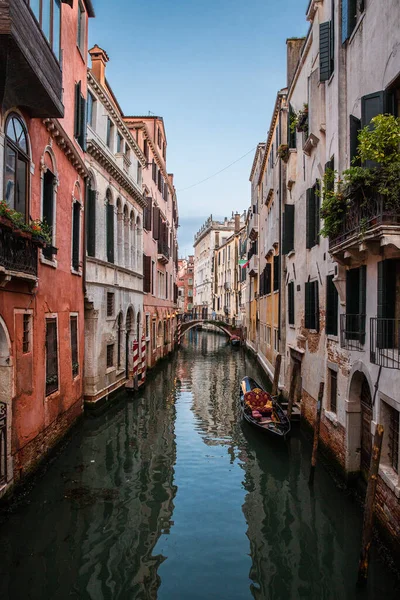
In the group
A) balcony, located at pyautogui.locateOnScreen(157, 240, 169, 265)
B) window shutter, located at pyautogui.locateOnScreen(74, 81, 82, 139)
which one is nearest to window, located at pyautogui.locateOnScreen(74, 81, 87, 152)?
window shutter, located at pyautogui.locateOnScreen(74, 81, 82, 139)

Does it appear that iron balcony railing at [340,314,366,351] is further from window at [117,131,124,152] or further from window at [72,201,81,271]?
window at [117,131,124,152]

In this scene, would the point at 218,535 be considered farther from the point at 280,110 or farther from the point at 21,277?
the point at 280,110

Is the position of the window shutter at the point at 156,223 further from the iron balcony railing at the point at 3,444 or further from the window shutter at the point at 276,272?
the iron balcony railing at the point at 3,444

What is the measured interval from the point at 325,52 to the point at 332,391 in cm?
704

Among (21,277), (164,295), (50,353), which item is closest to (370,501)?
(21,277)

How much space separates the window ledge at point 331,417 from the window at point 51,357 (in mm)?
5717

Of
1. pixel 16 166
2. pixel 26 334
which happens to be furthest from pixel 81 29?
pixel 26 334

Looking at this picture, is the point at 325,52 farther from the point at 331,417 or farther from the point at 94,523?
the point at 94,523

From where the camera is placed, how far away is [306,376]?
42.8 ft

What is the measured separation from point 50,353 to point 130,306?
954 cm

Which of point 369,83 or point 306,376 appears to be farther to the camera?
point 306,376

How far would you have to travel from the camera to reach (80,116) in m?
12.7

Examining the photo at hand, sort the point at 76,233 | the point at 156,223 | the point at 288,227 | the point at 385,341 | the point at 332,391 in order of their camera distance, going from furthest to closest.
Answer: the point at 156,223 → the point at 288,227 → the point at 76,233 → the point at 332,391 → the point at 385,341

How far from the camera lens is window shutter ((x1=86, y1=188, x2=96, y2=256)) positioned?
46.8 ft
